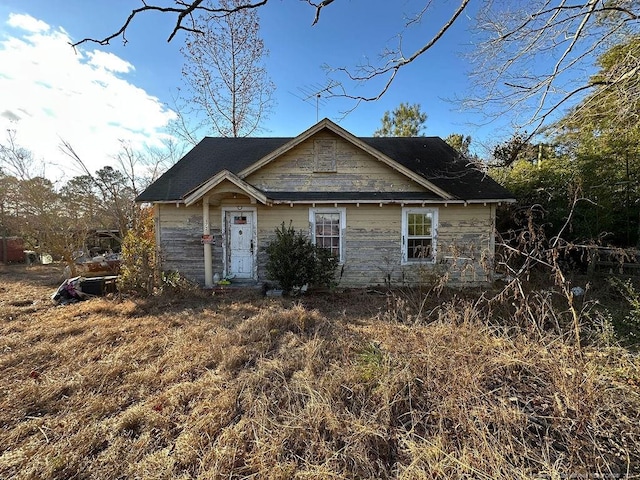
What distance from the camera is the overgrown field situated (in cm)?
217

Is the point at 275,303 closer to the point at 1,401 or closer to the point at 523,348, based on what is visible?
the point at 1,401

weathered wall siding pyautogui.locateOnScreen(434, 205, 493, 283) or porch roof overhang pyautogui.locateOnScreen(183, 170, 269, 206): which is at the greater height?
porch roof overhang pyautogui.locateOnScreen(183, 170, 269, 206)

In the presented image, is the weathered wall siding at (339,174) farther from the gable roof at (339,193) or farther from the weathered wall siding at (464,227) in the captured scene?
the weathered wall siding at (464,227)

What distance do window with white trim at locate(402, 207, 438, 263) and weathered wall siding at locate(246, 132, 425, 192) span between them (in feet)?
2.50

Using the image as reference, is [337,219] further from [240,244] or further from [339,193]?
[240,244]

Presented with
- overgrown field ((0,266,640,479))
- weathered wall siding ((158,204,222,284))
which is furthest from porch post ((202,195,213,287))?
overgrown field ((0,266,640,479))

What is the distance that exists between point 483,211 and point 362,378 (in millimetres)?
7954

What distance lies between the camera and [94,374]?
11.9 ft

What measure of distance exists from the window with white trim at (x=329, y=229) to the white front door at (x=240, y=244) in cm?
198

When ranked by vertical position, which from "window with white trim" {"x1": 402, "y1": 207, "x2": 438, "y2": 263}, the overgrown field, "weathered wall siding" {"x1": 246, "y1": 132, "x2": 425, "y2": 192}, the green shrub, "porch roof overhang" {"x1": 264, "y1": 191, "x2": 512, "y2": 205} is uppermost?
"weathered wall siding" {"x1": 246, "y1": 132, "x2": 425, "y2": 192}

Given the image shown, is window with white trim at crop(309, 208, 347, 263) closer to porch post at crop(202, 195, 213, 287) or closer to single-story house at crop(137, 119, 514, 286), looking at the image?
single-story house at crop(137, 119, 514, 286)

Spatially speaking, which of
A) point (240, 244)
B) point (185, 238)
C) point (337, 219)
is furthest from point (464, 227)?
point (185, 238)

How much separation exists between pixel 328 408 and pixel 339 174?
740cm

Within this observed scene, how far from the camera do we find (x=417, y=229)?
9016 millimetres
